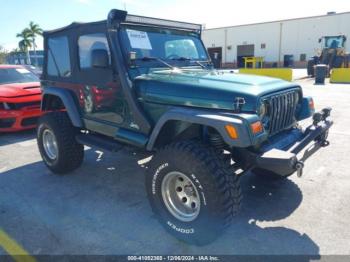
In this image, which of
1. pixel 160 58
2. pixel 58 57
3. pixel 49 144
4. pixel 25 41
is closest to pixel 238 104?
pixel 160 58

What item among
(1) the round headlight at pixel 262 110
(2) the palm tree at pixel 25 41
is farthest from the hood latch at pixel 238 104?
(2) the palm tree at pixel 25 41

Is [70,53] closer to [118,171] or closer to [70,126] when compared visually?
[70,126]

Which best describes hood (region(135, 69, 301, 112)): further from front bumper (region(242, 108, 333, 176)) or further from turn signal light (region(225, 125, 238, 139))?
front bumper (region(242, 108, 333, 176))

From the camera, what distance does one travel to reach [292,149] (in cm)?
293

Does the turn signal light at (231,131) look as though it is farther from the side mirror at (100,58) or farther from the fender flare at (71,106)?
the fender flare at (71,106)

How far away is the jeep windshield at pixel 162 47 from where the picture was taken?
3.54 m

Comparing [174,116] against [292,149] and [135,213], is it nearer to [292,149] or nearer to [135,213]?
[292,149]

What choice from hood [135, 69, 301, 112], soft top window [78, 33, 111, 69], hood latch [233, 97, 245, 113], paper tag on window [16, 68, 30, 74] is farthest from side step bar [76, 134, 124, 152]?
paper tag on window [16, 68, 30, 74]

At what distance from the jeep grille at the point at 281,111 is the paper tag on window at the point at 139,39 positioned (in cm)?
162

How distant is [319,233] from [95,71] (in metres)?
3.09

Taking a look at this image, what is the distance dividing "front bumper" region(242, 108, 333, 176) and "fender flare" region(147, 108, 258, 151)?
0.27 m

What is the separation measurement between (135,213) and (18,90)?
4.93 meters

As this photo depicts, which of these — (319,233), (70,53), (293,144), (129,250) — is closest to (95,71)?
(70,53)

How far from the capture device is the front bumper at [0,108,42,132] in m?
6.57
